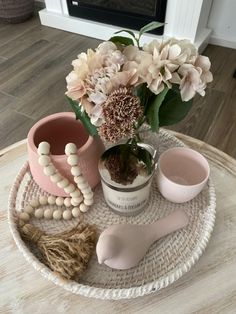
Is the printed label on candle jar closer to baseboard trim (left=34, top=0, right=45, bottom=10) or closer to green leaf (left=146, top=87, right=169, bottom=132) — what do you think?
green leaf (left=146, top=87, right=169, bottom=132)

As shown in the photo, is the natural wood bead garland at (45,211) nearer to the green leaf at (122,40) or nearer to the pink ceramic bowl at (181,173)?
the pink ceramic bowl at (181,173)

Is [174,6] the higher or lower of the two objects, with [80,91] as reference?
lower

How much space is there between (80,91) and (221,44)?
166cm

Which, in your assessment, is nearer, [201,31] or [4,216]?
[4,216]

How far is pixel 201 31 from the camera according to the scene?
1.67 m

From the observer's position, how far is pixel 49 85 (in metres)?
1.52

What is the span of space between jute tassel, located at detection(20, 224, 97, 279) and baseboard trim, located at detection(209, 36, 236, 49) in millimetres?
1632

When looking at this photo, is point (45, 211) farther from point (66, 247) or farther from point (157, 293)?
point (157, 293)

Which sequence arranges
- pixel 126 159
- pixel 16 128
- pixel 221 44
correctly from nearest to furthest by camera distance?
pixel 126 159
pixel 16 128
pixel 221 44

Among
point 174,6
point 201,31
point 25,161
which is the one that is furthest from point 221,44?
point 25,161

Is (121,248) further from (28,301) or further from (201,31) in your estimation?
(201,31)

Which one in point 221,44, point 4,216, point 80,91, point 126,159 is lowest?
point 221,44

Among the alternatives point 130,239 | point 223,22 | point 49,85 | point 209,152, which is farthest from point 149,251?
point 223,22

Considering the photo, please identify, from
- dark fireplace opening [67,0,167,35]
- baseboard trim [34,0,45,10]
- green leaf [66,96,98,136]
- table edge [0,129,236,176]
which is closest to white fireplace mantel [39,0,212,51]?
dark fireplace opening [67,0,167,35]
